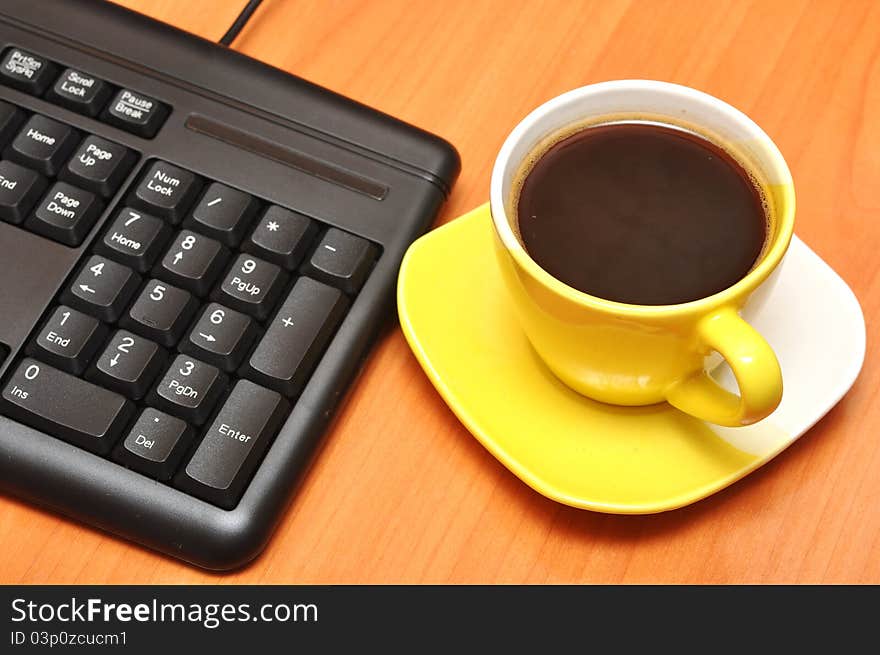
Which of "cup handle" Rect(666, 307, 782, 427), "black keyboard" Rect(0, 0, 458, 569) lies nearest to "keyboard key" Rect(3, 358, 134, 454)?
"black keyboard" Rect(0, 0, 458, 569)

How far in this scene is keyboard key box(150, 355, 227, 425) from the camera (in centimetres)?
40

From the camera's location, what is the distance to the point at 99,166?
0.45 meters

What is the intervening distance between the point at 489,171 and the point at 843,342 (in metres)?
0.18

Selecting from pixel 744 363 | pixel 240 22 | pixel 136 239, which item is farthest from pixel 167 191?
pixel 744 363

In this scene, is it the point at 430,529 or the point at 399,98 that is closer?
the point at 430,529

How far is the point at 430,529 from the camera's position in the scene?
413 mm

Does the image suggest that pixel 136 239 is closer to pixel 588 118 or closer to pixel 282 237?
pixel 282 237

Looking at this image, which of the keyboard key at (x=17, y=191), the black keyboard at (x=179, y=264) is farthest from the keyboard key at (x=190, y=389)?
the keyboard key at (x=17, y=191)

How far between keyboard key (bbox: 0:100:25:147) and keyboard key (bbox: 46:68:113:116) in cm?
2

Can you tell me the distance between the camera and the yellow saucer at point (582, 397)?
16.0 inches

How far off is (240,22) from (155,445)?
0.24 metres
